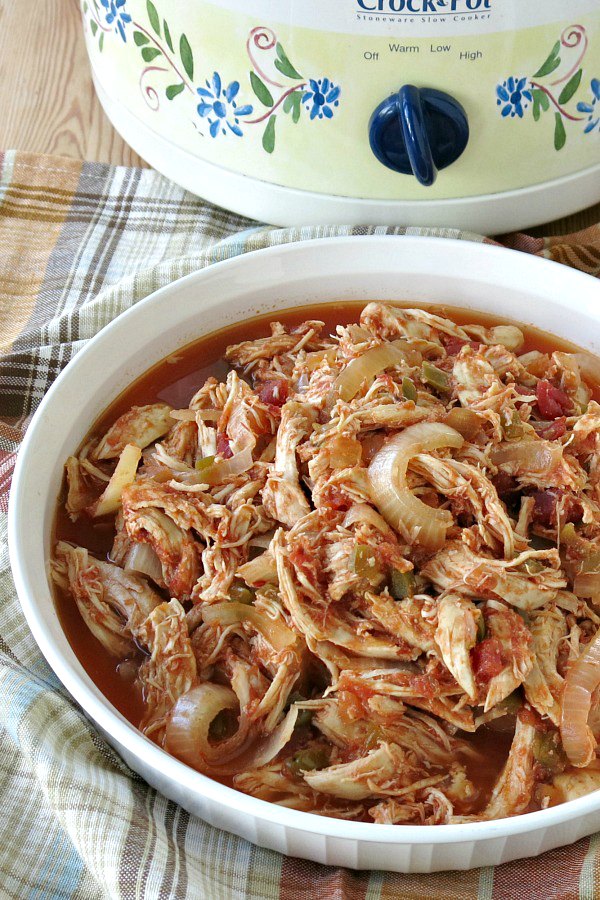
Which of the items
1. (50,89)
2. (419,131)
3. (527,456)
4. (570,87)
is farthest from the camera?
(50,89)

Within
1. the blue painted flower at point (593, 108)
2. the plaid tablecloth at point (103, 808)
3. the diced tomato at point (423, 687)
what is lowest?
the plaid tablecloth at point (103, 808)

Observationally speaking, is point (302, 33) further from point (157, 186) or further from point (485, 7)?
point (157, 186)

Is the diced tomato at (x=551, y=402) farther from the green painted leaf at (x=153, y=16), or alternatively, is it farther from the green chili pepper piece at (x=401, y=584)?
the green painted leaf at (x=153, y=16)

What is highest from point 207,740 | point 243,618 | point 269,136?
point 269,136

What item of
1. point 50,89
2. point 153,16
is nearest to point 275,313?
point 153,16

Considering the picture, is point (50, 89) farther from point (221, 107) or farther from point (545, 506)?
point (545, 506)

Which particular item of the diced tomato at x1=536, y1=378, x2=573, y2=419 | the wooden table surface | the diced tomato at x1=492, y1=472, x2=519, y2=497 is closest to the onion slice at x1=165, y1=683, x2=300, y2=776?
the diced tomato at x1=492, y1=472, x2=519, y2=497

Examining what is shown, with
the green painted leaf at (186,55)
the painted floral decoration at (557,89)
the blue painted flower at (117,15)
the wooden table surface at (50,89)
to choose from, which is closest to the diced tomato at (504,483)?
the painted floral decoration at (557,89)
